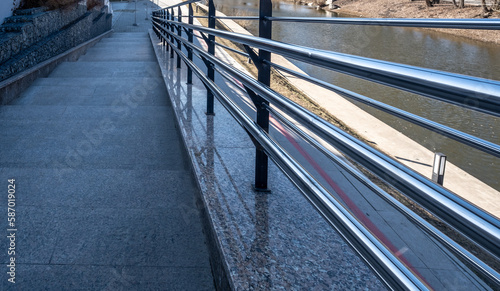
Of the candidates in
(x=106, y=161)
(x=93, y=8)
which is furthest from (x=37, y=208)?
(x=93, y=8)

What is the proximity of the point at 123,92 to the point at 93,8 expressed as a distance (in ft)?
40.3

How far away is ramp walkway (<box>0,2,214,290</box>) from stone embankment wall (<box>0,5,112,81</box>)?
4.09 feet

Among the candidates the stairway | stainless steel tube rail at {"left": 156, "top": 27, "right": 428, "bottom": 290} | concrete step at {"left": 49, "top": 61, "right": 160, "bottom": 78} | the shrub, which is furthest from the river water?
the shrub

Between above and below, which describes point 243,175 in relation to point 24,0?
below

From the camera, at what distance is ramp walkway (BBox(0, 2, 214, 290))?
2467mm

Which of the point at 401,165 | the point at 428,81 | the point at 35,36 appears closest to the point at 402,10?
the point at 35,36

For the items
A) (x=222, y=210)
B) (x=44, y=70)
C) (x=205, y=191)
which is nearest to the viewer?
(x=222, y=210)

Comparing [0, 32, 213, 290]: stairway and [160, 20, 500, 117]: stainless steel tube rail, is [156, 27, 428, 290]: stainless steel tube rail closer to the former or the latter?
[160, 20, 500, 117]: stainless steel tube rail

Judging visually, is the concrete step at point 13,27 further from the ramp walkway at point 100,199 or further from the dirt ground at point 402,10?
the dirt ground at point 402,10

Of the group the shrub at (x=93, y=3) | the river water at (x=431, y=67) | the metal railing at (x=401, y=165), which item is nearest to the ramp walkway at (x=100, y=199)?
the metal railing at (x=401, y=165)

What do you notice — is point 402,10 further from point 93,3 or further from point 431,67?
point 431,67

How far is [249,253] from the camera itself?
2207mm

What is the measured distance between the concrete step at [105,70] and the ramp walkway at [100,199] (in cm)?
260

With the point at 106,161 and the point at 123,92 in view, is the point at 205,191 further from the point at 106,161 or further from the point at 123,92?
the point at 123,92
